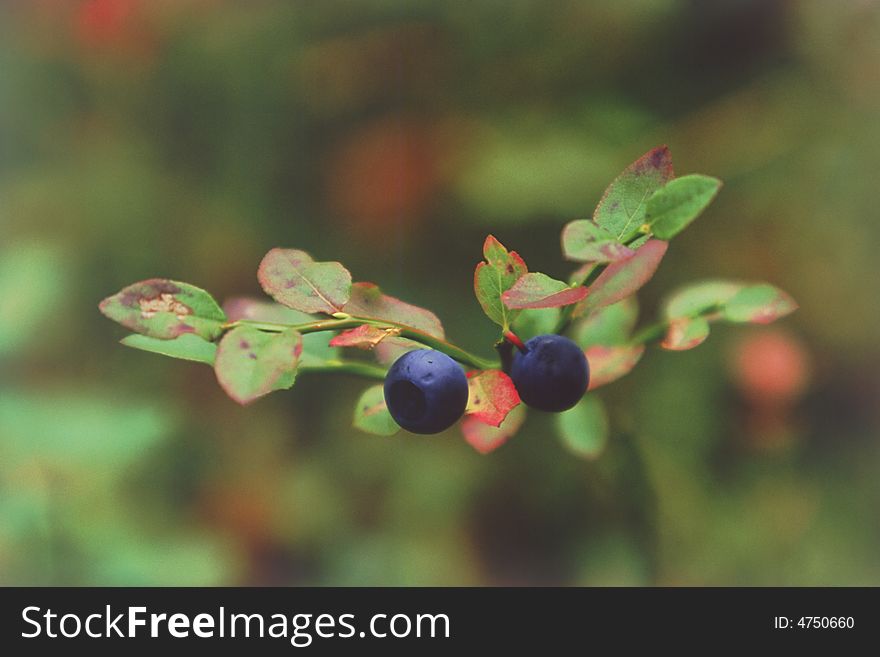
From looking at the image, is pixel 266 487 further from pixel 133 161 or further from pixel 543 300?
pixel 543 300

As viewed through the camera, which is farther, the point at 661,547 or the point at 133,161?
the point at 133,161

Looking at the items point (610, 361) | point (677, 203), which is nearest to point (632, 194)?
point (677, 203)

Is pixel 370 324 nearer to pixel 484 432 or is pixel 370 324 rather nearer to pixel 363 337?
pixel 363 337

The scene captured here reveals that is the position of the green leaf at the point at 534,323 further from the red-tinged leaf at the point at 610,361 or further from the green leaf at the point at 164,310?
the green leaf at the point at 164,310
